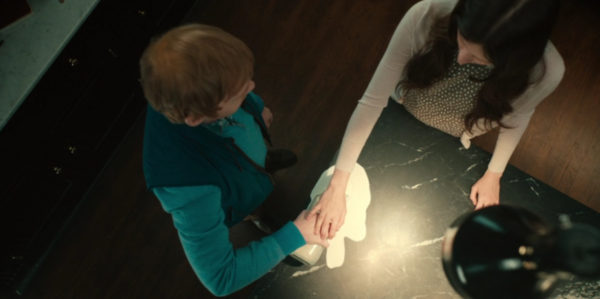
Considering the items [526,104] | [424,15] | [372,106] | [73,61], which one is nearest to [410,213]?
[372,106]

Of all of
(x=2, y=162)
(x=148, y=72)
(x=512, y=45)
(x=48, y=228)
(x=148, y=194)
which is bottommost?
(x=48, y=228)

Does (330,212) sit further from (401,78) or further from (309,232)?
(401,78)

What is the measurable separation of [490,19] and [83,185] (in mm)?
2244

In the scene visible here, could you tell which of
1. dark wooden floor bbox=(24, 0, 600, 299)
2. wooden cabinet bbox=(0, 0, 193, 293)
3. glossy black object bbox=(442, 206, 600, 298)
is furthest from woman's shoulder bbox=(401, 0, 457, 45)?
wooden cabinet bbox=(0, 0, 193, 293)

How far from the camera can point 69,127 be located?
5.88 ft

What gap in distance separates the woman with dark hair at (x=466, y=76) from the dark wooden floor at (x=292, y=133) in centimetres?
94

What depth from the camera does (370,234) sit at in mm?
1082

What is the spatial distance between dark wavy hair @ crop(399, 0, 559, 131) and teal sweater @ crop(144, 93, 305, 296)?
634 millimetres

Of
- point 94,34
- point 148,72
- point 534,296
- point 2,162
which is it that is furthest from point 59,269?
point 534,296

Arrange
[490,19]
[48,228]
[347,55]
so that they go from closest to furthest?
[490,19] < [48,228] < [347,55]

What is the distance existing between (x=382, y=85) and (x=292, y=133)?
3.53ft

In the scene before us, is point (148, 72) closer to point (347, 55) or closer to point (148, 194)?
point (148, 194)

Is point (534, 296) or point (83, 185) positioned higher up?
point (534, 296)

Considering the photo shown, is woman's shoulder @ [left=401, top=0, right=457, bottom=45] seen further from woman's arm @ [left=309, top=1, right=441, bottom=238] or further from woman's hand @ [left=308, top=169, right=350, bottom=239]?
woman's hand @ [left=308, top=169, right=350, bottom=239]
